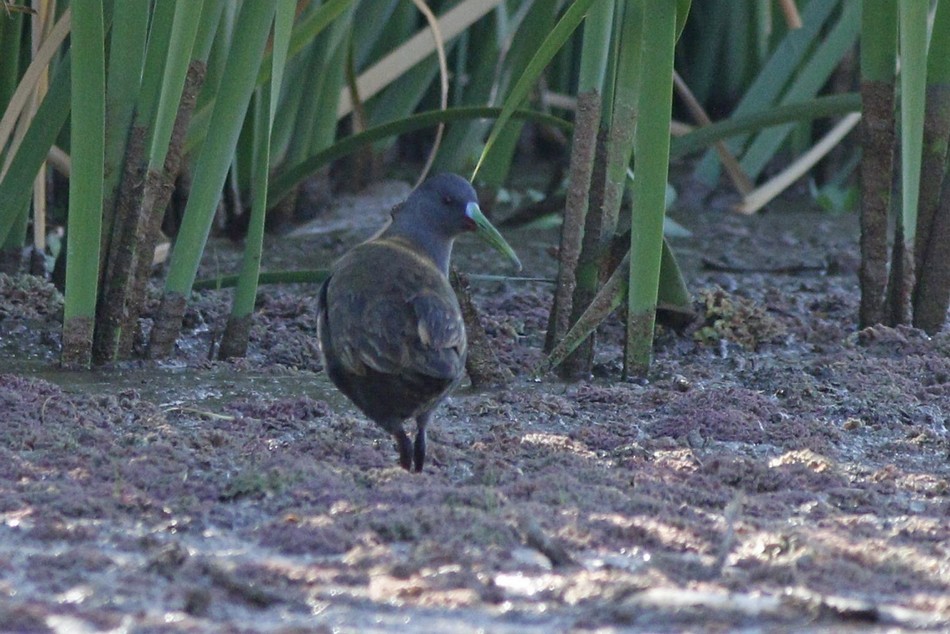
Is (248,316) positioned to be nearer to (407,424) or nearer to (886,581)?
(407,424)

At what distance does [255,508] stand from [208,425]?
0.75m

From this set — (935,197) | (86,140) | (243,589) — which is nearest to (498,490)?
(243,589)

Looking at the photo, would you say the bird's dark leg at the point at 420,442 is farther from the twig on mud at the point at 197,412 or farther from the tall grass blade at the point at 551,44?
the tall grass blade at the point at 551,44

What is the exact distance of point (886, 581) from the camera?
234 centimetres

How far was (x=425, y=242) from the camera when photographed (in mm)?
3934

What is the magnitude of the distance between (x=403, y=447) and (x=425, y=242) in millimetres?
937

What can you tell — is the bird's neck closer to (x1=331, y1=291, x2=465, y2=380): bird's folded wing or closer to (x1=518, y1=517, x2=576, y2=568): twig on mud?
(x1=331, y1=291, x2=465, y2=380): bird's folded wing

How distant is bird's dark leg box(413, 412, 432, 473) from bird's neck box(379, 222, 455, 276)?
0.74 metres

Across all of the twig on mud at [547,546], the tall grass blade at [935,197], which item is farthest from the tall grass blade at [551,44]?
the twig on mud at [547,546]

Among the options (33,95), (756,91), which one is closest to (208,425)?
(33,95)

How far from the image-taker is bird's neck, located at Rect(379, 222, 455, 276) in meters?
3.89

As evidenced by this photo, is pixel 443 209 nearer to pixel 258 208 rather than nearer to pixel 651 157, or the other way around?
pixel 258 208

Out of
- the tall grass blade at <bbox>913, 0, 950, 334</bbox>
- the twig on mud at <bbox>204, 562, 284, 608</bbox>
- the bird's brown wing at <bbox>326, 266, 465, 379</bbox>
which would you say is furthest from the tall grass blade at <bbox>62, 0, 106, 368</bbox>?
the tall grass blade at <bbox>913, 0, 950, 334</bbox>

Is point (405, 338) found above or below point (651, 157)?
below
